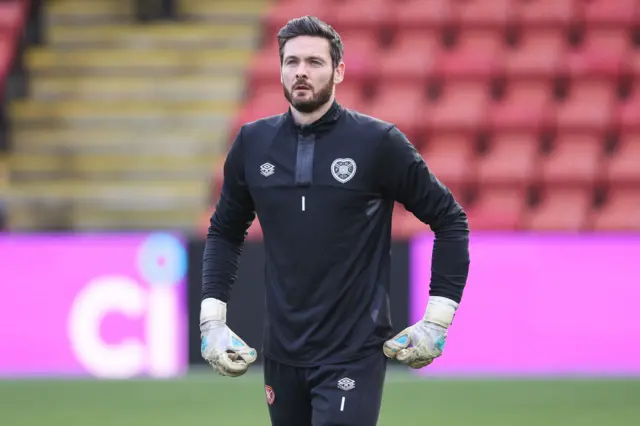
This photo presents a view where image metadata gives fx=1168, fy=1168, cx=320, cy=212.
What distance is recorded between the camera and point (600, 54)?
10.6 metres

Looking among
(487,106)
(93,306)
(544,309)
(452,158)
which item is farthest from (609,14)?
(93,306)

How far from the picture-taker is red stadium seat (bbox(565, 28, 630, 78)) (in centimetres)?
1053

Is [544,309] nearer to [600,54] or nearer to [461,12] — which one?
[600,54]

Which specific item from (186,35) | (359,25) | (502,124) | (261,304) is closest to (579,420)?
(261,304)

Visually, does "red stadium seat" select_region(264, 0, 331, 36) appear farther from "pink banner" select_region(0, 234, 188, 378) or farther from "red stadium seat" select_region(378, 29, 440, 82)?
"pink banner" select_region(0, 234, 188, 378)

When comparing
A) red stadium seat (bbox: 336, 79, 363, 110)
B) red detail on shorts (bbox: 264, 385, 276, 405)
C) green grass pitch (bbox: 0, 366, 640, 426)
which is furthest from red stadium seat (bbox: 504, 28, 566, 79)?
red detail on shorts (bbox: 264, 385, 276, 405)

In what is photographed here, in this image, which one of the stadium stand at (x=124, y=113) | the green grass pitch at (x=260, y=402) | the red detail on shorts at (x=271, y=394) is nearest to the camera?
the red detail on shorts at (x=271, y=394)

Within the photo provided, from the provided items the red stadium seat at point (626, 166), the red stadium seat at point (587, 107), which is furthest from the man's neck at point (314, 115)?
the red stadium seat at point (587, 107)

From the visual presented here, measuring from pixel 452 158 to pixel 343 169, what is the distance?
668cm

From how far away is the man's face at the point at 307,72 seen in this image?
10.4 ft

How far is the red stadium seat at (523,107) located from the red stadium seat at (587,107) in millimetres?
152

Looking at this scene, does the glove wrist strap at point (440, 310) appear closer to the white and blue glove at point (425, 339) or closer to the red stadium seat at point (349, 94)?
the white and blue glove at point (425, 339)

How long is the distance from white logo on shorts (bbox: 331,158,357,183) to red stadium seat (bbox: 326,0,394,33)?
8.07 m

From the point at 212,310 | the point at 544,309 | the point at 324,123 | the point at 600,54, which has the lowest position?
the point at 544,309
